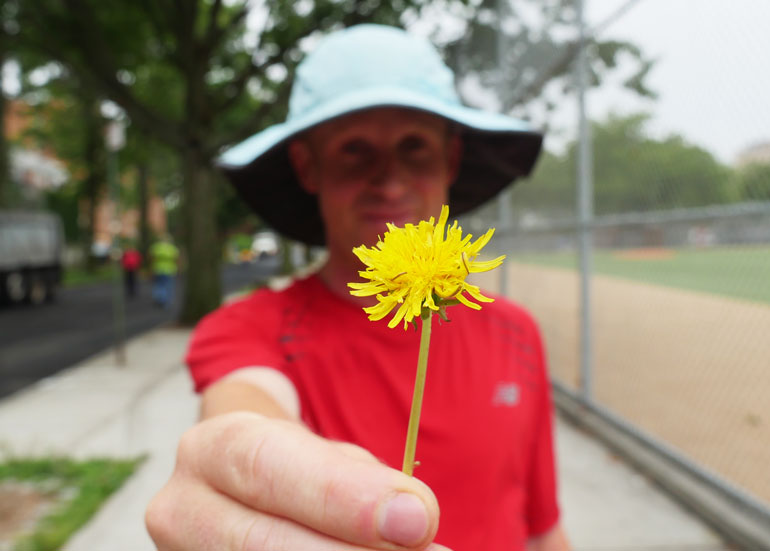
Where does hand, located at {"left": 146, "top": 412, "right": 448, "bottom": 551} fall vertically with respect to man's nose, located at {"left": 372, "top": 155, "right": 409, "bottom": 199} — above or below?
below

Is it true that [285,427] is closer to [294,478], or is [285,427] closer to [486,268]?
[294,478]

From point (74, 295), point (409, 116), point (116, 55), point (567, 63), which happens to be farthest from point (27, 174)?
point (409, 116)

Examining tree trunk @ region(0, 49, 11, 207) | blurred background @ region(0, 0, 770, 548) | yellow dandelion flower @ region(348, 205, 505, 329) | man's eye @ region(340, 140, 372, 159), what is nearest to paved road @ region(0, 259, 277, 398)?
blurred background @ region(0, 0, 770, 548)

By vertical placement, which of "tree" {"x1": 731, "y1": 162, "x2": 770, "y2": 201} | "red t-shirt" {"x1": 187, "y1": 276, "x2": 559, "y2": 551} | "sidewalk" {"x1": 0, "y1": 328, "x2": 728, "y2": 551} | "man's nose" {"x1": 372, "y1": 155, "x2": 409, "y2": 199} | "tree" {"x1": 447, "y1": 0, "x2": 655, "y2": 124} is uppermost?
"tree" {"x1": 447, "y1": 0, "x2": 655, "y2": 124}

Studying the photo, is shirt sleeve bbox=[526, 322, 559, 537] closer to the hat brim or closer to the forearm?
the hat brim

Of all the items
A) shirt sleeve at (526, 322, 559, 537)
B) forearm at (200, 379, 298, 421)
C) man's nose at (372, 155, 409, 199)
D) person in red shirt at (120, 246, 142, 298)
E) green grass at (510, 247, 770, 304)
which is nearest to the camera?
forearm at (200, 379, 298, 421)

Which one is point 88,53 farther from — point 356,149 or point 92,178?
point 92,178

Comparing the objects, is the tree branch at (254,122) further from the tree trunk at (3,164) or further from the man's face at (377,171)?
the tree trunk at (3,164)
